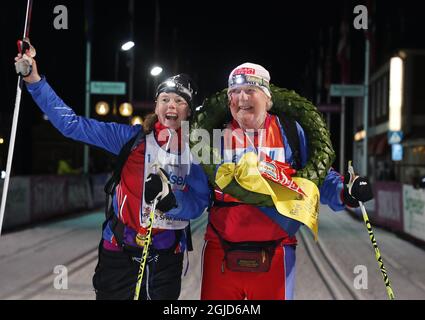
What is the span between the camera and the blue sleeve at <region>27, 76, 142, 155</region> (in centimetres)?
318

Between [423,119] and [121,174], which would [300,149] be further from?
[423,119]

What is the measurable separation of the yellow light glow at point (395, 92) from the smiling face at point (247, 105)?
2277cm

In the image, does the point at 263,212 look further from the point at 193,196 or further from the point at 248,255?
the point at 193,196

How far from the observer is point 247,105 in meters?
2.84

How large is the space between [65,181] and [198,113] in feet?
47.6

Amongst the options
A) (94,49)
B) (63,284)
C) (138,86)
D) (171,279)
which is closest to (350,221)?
(63,284)

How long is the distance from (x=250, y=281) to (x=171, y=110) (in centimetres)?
106

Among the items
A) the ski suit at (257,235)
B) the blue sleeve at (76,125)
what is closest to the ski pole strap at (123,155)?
the blue sleeve at (76,125)

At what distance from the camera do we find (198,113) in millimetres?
2857

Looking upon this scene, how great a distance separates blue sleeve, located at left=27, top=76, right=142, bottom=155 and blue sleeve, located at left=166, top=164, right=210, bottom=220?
65 centimetres
